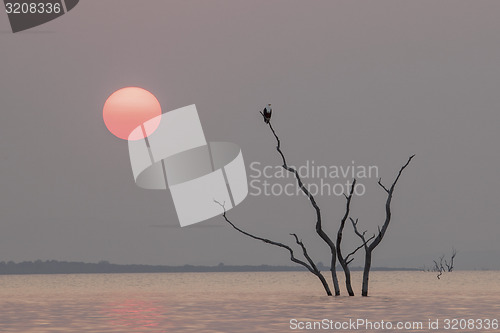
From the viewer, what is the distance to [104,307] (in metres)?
27.8

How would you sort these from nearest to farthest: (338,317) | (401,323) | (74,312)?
(401,323) → (338,317) → (74,312)

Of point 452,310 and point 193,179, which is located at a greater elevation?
point 193,179

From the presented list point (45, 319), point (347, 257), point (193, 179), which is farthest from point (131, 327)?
point (193, 179)

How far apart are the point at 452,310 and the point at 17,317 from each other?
40.3 ft

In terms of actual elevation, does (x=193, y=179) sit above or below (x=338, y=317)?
above

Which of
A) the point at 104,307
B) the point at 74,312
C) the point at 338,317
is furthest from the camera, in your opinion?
the point at 104,307

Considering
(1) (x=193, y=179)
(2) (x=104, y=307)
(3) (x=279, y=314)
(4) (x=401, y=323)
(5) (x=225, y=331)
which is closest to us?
(5) (x=225, y=331)

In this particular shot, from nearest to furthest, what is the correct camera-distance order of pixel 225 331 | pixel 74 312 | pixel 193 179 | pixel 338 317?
pixel 225 331
pixel 338 317
pixel 74 312
pixel 193 179

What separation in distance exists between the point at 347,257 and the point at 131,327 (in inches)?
465

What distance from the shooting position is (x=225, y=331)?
18312 mm

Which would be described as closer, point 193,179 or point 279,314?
point 279,314

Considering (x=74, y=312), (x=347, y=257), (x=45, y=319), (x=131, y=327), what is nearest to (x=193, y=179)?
(x=347, y=257)

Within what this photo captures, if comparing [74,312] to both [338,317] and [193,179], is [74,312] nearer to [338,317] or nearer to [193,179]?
[338,317]

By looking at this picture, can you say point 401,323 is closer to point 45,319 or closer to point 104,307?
point 45,319
